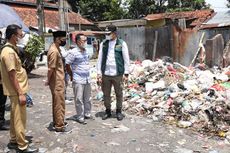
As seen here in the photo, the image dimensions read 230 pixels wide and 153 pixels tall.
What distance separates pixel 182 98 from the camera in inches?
290

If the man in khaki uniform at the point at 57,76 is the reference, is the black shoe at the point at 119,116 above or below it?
below

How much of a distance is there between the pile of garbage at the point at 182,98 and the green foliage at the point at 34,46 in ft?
13.1

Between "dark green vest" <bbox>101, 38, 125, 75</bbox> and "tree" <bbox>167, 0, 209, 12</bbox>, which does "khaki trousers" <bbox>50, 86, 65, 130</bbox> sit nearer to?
"dark green vest" <bbox>101, 38, 125, 75</bbox>

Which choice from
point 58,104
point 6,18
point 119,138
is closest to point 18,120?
point 58,104

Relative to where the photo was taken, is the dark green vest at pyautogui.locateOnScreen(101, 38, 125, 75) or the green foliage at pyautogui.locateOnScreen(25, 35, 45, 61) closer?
the dark green vest at pyautogui.locateOnScreen(101, 38, 125, 75)

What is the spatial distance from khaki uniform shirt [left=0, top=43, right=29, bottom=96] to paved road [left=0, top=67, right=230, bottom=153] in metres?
0.93

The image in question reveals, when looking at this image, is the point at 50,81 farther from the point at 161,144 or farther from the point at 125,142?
the point at 161,144

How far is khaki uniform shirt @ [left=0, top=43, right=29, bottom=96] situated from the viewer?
4.67m

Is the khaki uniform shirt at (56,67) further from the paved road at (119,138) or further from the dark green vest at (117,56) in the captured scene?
the dark green vest at (117,56)

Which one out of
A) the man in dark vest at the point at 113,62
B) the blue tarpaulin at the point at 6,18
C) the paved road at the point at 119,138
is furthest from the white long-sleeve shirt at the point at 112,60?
the blue tarpaulin at the point at 6,18

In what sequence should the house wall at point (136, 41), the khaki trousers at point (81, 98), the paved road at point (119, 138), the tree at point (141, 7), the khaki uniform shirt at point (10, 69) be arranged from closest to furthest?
the khaki uniform shirt at point (10, 69), the paved road at point (119, 138), the khaki trousers at point (81, 98), the house wall at point (136, 41), the tree at point (141, 7)

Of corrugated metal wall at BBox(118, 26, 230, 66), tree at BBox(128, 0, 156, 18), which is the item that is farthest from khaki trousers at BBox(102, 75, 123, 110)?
tree at BBox(128, 0, 156, 18)

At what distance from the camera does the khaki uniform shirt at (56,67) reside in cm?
568

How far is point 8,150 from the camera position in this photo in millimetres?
5078
